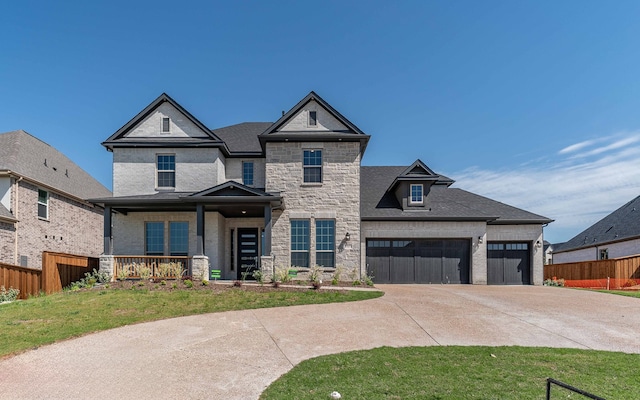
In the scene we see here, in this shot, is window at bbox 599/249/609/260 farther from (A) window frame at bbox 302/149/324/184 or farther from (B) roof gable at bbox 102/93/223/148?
(B) roof gable at bbox 102/93/223/148

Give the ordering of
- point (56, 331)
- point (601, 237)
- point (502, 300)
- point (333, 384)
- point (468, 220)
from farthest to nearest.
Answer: point (601, 237)
point (468, 220)
point (502, 300)
point (56, 331)
point (333, 384)

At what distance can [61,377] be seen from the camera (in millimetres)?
6328

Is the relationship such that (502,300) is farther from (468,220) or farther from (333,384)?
(333,384)

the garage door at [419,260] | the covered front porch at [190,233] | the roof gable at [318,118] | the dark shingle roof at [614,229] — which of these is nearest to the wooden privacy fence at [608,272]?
the dark shingle roof at [614,229]

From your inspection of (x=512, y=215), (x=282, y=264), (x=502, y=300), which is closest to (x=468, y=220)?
(x=512, y=215)

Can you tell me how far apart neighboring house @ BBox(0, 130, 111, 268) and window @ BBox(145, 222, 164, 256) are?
15.7 ft

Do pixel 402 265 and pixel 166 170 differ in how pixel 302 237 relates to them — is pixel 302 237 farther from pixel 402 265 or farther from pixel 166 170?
pixel 166 170

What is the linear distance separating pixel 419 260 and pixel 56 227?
19372 mm

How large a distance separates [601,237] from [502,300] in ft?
64.8

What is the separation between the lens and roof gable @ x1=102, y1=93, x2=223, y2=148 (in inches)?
730

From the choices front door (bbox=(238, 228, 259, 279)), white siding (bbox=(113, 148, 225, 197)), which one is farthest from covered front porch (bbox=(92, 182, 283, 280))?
white siding (bbox=(113, 148, 225, 197))

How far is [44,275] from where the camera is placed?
14.8 metres

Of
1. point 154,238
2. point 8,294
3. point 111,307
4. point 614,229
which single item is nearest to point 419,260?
point 154,238

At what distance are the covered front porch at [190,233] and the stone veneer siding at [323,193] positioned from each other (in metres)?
0.98
